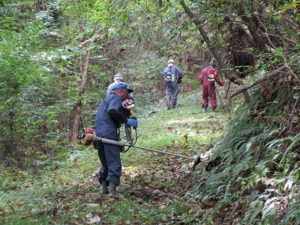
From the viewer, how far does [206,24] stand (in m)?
8.46

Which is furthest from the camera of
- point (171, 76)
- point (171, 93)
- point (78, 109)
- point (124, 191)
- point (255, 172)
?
point (171, 93)

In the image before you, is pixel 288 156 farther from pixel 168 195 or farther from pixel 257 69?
pixel 168 195

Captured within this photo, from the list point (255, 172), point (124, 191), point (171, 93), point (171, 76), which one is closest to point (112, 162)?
point (124, 191)

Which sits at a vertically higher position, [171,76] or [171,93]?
[171,76]

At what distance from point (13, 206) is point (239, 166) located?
4.08 metres

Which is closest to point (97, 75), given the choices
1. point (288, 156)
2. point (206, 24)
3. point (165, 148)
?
point (165, 148)

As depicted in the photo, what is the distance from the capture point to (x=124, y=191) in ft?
29.4

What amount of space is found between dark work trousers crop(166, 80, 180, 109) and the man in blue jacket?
1308 centimetres

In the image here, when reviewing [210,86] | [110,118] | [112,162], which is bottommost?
[112,162]

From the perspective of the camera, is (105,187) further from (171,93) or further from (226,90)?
(171,93)

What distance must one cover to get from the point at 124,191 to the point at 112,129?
1.17m

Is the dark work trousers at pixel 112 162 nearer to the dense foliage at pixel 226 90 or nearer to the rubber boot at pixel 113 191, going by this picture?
the rubber boot at pixel 113 191

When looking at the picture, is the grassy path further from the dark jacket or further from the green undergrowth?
the dark jacket

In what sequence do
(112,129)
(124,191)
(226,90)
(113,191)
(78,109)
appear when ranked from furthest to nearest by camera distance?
(78,109)
(226,90)
(124,191)
(112,129)
(113,191)
